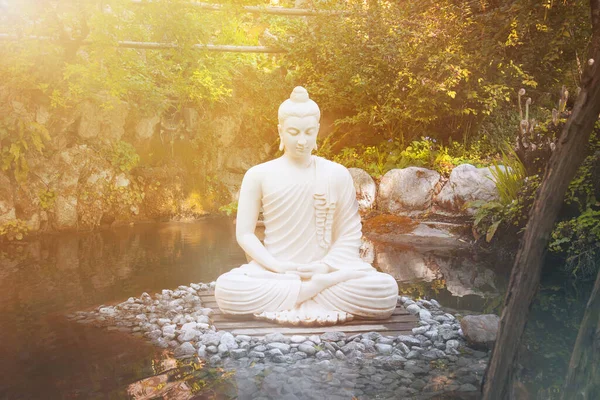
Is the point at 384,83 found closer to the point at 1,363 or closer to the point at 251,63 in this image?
the point at 251,63

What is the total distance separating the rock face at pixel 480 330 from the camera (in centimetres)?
442

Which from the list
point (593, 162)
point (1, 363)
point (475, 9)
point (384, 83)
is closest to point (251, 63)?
point (384, 83)

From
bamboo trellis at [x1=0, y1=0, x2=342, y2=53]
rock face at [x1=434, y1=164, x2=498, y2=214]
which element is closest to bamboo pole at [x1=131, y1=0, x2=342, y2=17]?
bamboo trellis at [x1=0, y1=0, x2=342, y2=53]

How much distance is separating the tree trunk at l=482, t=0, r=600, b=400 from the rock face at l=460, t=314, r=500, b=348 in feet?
5.96

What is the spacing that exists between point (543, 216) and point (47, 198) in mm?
9167

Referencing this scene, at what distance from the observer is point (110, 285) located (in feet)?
21.1

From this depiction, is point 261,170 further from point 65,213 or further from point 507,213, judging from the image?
point 65,213

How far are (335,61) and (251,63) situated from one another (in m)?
2.49

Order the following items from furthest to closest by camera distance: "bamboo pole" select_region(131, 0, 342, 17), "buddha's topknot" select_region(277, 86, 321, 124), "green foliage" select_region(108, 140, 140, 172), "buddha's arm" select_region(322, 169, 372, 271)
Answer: "green foliage" select_region(108, 140, 140, 172)
"bamboo pole" select_region(131, 0, 342, 17)
"buddha's arm" select_region(322, 169, 372, 271)
"buddha's topknot" select_region(277, 86, 321, 124)

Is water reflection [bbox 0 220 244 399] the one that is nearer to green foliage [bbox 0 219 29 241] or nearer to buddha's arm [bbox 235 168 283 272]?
green foliage [bbox 0 219 29 241]

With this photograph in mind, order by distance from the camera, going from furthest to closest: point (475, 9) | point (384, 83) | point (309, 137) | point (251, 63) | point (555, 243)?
point (251, 63) → point (384, 83) → point (475, 9) → point (555, 243) → point (309, 137)

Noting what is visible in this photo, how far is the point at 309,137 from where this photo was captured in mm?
5082

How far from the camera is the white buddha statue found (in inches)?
190

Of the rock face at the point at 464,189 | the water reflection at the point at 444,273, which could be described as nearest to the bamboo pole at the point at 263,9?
the rock face at the point at 464,189
